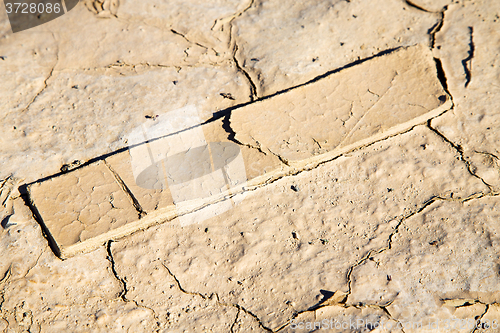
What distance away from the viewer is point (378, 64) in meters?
2.86

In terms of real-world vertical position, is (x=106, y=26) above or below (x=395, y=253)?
above

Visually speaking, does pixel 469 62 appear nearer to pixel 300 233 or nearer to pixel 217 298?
pixel 300 233

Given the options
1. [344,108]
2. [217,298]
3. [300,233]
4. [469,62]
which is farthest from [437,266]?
[469,62]

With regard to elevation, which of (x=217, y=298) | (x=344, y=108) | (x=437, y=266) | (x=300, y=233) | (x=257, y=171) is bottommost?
(x=437, y=266)

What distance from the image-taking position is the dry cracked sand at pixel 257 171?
2.15 m

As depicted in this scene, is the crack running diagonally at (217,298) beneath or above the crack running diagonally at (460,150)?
beneath

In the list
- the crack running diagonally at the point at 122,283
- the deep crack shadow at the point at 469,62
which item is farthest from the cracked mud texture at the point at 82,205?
the deep crack shadow at the point at 469,62

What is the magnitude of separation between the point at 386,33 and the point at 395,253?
2.00 metres

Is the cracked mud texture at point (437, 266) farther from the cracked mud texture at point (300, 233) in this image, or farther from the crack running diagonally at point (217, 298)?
the crack running diagonally at point (217, 298)

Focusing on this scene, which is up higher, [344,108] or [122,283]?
[344,108]

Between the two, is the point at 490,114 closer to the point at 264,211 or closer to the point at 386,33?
the point at 386,33

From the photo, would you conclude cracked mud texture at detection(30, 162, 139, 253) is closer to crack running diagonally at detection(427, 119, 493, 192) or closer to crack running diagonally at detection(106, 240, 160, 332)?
crack running diagonally at detection(106, 240, 160, 332)

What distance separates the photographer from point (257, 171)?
244 cm

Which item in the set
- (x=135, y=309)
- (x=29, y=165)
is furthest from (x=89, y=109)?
(x=135, y=309)
